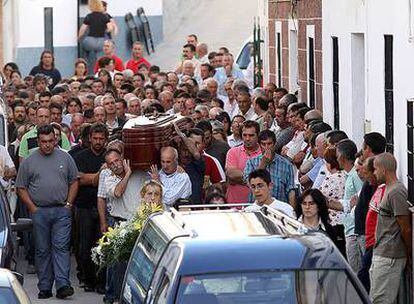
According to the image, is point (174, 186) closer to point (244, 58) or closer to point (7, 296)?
point (7, 296)

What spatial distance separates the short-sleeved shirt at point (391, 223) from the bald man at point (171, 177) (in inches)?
143

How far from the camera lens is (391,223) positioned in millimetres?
14500

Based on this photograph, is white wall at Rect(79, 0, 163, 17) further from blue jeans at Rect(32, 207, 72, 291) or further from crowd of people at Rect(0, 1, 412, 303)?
blue jeans at Rect(32, 207, 72, 291)

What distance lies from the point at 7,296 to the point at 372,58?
7.91 metres

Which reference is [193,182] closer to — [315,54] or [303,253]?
[315,54]

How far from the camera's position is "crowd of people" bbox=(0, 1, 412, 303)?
1488 cm

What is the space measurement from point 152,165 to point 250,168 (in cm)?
111

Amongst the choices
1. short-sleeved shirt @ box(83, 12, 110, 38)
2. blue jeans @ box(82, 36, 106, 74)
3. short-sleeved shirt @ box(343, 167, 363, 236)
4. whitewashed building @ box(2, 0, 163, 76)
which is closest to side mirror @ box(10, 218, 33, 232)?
short-sleeved shirt @ box(343, 167, 363, 236)

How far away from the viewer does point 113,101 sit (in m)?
23.2

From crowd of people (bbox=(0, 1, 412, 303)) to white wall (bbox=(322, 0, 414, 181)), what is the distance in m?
0.48

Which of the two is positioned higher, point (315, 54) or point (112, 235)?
point (315, 54)

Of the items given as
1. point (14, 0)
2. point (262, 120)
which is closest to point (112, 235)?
point (262, 120)

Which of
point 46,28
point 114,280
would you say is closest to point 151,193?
point 114,280

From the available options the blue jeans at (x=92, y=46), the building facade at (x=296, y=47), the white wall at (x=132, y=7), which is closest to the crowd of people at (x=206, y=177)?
the building facade at (x=296, y=47)
